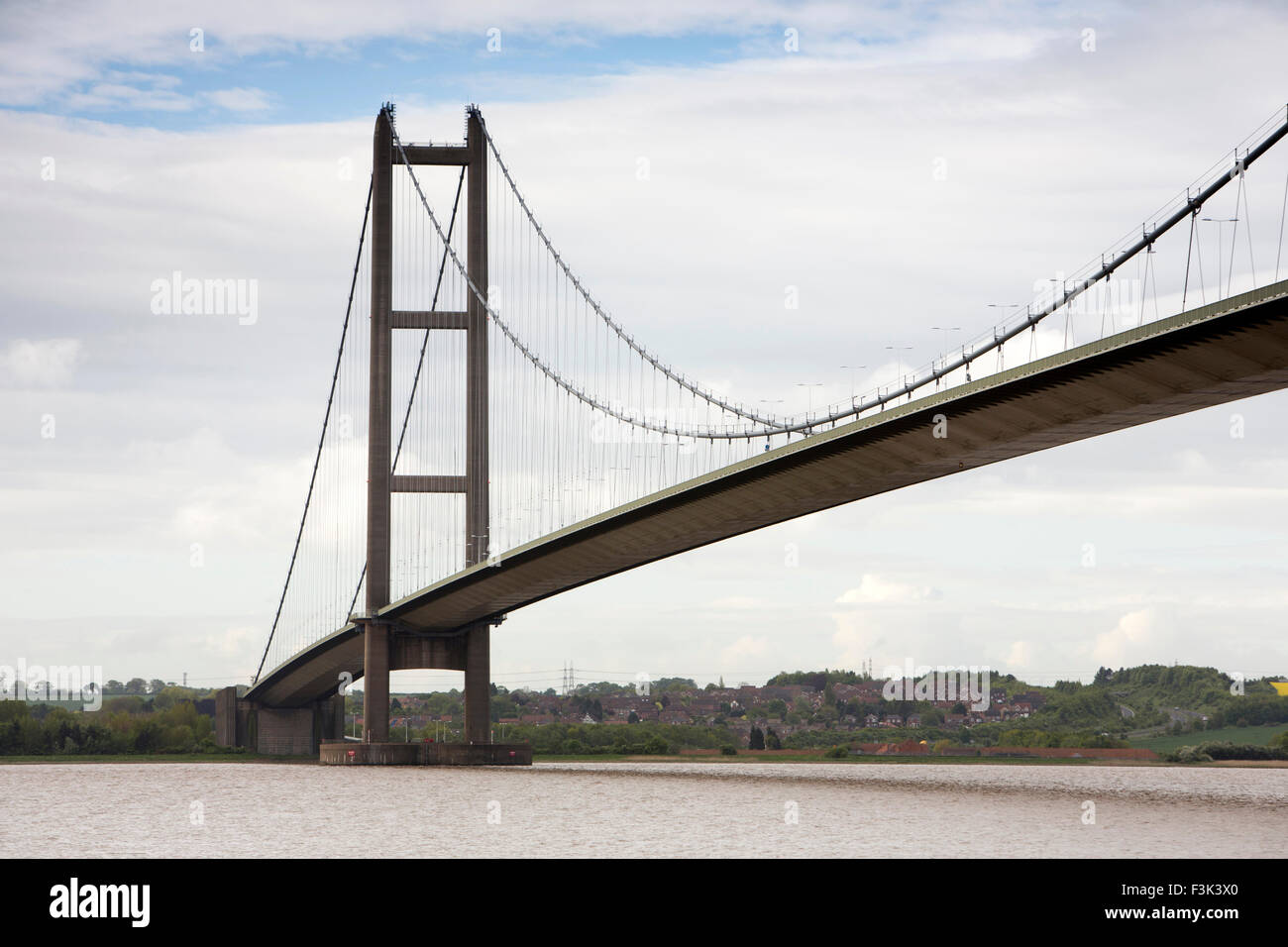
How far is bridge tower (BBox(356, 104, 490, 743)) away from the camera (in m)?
60.5

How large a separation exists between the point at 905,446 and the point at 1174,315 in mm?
9769

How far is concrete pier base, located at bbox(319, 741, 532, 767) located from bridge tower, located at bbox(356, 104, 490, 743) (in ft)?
2.15

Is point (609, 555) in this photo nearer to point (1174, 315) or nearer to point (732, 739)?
point (1174, 315)

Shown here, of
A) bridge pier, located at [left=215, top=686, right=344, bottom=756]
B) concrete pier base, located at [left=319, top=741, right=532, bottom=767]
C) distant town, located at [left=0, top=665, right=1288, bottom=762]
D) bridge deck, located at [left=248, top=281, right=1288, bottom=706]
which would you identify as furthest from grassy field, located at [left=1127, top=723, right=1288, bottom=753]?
bridge deck, located at [left=248, top=281, right=1288, bottom=706]

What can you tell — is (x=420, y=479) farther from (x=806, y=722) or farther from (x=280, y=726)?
(x=806, y=722)

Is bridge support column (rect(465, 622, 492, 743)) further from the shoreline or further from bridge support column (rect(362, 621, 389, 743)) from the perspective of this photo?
the shoreline

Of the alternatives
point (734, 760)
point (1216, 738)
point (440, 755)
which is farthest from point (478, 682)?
point (1216, 738)

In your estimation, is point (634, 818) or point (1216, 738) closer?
point (634, 818)

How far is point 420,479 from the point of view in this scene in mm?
61656

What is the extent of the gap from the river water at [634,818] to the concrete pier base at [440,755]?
9.98 m

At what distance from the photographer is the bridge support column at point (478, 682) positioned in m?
63.0

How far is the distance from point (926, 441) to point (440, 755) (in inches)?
1198

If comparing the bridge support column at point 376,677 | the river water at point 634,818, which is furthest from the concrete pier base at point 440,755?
the river water at point 634,818
